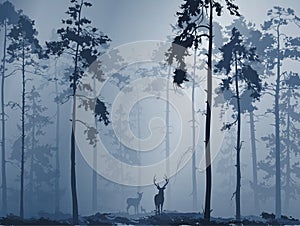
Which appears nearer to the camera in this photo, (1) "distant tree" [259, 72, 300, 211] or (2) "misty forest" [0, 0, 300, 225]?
(2) "misty forest" [0, 0, 300, 225]

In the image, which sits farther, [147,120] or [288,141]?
[147,120]

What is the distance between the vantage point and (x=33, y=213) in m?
69.1

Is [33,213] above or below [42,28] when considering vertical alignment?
below

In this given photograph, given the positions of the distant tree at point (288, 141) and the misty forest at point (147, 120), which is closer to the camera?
the misty forest at point (147, 120)

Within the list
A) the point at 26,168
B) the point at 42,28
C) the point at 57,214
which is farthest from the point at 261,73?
the point at 42,28

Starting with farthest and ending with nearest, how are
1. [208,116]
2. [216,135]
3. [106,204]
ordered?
1. [216,135]
2. [106,204]
3. [208,116]

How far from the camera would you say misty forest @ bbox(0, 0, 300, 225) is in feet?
117

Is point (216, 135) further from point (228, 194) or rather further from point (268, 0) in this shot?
point (268, 0)

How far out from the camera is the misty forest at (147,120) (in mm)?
35688

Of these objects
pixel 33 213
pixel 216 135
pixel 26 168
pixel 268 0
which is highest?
pixel 268 0

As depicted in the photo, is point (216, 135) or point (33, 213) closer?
point (33, 213)

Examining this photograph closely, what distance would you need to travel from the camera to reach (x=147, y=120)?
11281 centimetres

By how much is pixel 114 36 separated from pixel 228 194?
60312 millimetres

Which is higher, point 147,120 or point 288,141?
point 147,120
